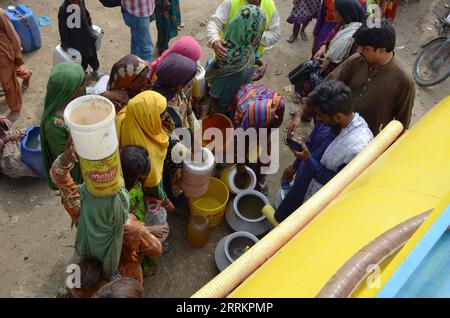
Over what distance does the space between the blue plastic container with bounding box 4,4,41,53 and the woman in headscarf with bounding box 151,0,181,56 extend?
64.7 inches

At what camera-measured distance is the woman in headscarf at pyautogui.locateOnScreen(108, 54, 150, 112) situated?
10.9 ft

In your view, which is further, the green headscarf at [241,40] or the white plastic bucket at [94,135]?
the green headscarf at [241,40]

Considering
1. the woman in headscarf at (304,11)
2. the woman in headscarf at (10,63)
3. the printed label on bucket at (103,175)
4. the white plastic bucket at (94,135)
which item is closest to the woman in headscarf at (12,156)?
the woman in headscarf at (10,63)

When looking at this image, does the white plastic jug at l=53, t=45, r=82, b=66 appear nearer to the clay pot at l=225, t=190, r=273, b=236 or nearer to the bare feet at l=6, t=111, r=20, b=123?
the bare feet at l=6, t=111, r=20, b=123

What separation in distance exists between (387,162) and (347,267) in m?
1.08

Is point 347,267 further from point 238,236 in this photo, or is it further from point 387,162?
point 238,236

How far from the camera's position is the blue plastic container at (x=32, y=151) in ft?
12.7

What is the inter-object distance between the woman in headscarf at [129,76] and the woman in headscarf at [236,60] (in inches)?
36.9

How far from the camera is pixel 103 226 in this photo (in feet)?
7.41

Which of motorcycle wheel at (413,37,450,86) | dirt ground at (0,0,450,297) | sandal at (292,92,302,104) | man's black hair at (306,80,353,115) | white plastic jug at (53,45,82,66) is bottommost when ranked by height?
dirt ground at (0,0,450,297)

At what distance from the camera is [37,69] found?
216 inches

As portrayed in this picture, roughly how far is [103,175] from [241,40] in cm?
249

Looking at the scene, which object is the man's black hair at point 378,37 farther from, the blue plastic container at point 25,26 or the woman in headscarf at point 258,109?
the blue plastic container at point 25,26

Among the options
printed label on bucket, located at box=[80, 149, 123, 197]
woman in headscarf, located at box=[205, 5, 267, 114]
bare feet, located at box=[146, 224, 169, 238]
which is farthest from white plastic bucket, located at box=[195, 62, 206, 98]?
printed label on bucket, located at box=[80, 149, 123, 197]
